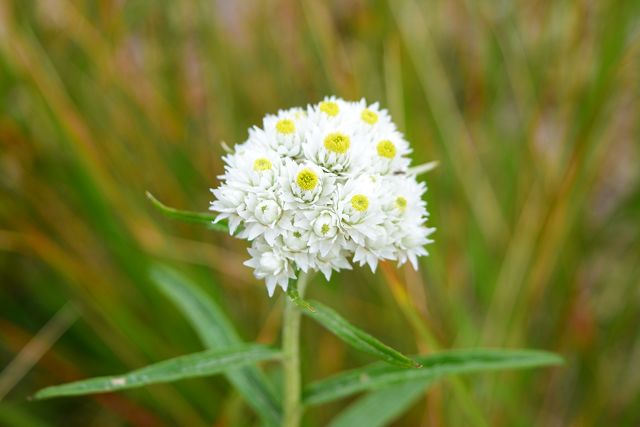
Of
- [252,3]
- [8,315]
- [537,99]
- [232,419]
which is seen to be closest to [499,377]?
[232,419]

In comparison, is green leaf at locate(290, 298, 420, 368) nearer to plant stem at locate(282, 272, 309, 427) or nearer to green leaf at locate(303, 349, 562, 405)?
plant stem at locate(282, 272, 309, 427)

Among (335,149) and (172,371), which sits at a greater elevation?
(335,149)

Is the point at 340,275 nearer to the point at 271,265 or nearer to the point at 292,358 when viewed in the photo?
the point at 292,358

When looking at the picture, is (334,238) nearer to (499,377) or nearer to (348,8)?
(499,377)

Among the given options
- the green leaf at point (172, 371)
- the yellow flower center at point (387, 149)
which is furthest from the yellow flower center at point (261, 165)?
the green leaf at point (172, 371)

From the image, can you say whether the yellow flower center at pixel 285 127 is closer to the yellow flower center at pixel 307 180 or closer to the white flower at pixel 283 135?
the white flower at pixel 283 135

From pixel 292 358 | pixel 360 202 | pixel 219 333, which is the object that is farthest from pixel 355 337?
pixel 219 333

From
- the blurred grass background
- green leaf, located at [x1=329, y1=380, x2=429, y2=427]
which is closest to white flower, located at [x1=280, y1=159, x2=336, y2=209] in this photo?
green leaf, located at [x1=329, y1=380, x2=429, y2=427]
